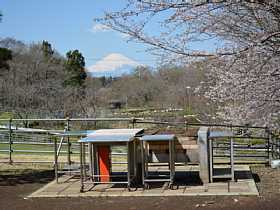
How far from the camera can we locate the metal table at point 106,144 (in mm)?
10477

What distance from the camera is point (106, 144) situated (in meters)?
11.0

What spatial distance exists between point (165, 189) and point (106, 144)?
1542 mm

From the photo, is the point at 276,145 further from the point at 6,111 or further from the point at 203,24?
A: the point at 6,111

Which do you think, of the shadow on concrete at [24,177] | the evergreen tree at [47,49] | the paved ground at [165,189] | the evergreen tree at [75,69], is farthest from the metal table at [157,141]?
the evergreen tree at [47,49]

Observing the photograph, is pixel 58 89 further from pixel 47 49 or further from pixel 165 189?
pixel 165 189

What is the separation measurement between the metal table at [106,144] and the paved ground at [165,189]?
0.62 ft

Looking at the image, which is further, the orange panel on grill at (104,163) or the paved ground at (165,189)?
the orange panel on grill at (104,163)

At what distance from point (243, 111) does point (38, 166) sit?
241 inches

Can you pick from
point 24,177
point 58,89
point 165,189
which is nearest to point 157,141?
point 165,189

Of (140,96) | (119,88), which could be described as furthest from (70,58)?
(140,96)

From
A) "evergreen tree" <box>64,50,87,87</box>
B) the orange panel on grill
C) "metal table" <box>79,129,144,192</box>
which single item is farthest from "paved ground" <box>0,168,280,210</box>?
"evergreen tree" <box>64,50,87,87</box>

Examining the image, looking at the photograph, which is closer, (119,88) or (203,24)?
(203,24)

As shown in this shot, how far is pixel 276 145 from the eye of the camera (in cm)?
1465

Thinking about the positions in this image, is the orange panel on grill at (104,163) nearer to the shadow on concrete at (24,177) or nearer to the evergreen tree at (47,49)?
the shadow on concrete at (24,177)
